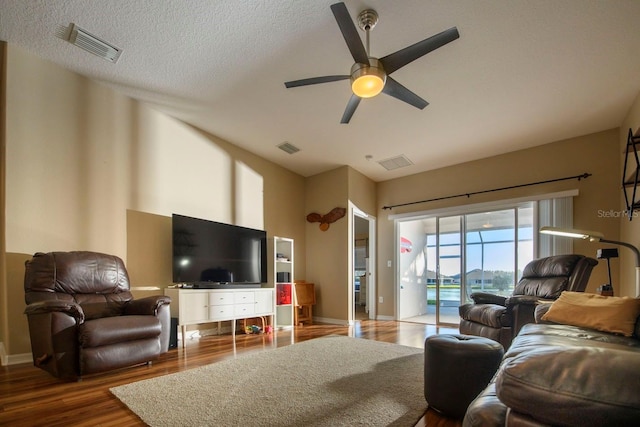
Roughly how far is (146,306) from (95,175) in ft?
5.37

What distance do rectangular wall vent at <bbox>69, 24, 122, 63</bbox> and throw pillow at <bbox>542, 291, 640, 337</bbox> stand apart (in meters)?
4.33

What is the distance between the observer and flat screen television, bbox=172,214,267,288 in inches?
163

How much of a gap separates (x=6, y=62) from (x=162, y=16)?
1679 millimetres

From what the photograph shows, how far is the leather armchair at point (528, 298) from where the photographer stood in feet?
10.2

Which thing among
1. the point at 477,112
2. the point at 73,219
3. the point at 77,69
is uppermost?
the point at 77,69

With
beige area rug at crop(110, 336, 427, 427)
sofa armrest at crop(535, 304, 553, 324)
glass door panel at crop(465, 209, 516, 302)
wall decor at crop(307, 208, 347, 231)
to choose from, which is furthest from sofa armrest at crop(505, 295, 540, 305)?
wall decor at crop(307, 208, 347, 231)

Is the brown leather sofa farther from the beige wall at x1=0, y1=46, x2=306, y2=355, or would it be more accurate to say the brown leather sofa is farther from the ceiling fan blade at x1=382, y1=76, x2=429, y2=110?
the beige wall at x1=0, y1=46, x2=306, y2=355

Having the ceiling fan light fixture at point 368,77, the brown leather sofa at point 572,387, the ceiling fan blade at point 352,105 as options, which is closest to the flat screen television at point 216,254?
the ceiling fan blade at point 352,105

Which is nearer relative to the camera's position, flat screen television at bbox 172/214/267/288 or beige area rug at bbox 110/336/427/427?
beige area rug at bbox 110/336/427/427

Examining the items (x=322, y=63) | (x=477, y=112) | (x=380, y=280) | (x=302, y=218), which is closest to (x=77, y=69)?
(x=322, y=63)

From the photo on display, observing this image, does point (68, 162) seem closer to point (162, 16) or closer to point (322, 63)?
point (162, 16)

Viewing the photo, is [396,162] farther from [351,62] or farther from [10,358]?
[10,358]

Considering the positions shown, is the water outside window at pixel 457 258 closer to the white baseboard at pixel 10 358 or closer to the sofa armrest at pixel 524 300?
the sofa armrest at pixel 524 300

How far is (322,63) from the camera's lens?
10.4ft
